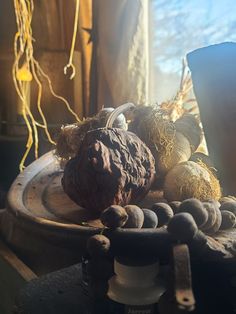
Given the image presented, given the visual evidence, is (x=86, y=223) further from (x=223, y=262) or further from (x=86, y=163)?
(x=223, y=262)

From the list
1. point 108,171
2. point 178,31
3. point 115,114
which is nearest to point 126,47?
point 178,31

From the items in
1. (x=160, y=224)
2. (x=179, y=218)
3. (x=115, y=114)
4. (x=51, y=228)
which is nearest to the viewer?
(x=179, y=218)

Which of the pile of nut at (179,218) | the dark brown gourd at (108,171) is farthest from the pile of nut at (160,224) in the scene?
the dark brown gourd at (108,171)

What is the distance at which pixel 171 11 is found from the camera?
1.32 m

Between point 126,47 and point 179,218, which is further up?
point 126,47

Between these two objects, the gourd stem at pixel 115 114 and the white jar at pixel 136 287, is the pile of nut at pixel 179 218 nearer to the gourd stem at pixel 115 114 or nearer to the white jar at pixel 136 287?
the white jar at pixel 136 287

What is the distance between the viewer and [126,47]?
129 centimetres

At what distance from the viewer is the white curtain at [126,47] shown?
1.27m

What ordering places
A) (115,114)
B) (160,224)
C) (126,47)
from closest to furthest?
(160,224), (115,114), (126,47)

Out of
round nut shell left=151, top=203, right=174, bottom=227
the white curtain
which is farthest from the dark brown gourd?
the white curtain

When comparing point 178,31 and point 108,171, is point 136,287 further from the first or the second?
point 178,31

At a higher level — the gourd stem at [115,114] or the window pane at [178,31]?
the window pane at [178,31]

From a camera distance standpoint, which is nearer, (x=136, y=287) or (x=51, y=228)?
(x=136, y=287)

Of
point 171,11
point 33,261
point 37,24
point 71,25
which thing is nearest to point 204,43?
point 171,11
